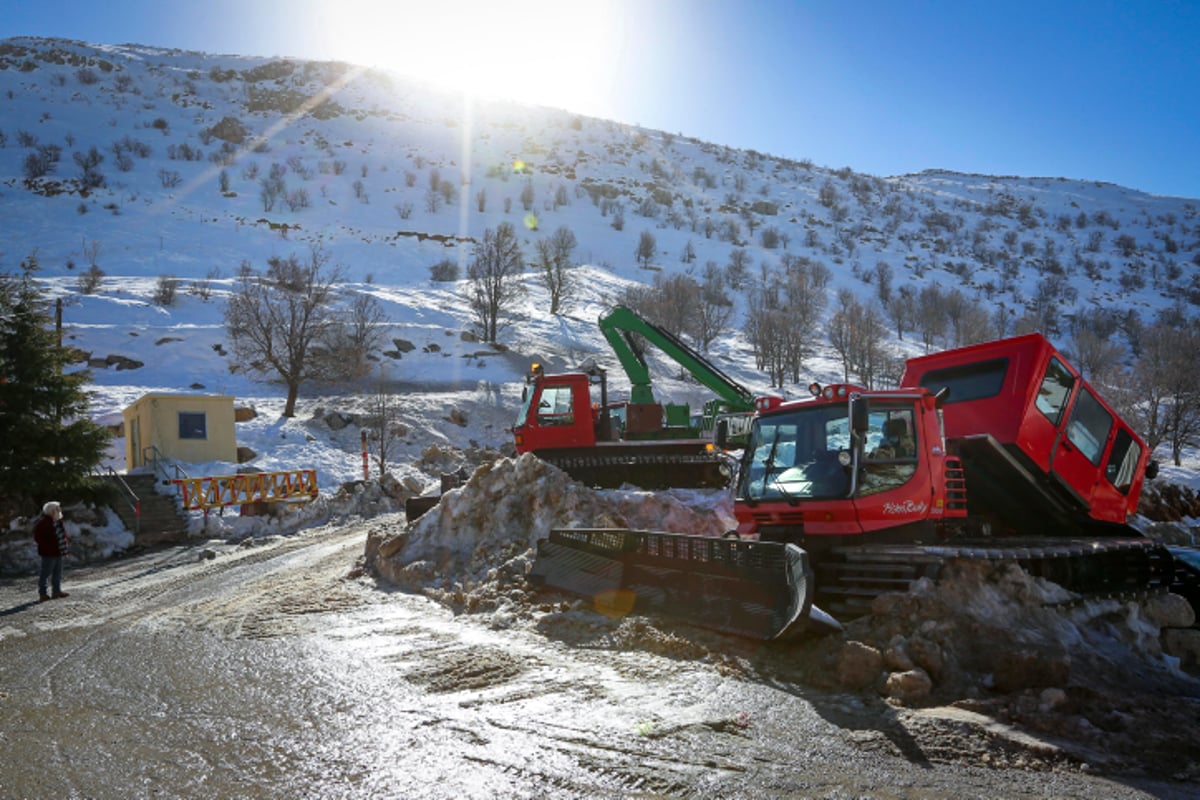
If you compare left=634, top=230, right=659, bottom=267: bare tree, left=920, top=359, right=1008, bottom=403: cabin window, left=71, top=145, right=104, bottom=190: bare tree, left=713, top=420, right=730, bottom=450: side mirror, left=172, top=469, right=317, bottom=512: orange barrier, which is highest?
left=71, top=145, right=104, bottom=190: bare tree

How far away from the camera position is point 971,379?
1076 cm

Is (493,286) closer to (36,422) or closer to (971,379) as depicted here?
(36,422)

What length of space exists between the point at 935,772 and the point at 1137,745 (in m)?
1.47

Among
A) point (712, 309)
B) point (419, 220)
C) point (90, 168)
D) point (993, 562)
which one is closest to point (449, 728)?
point (993, 562)

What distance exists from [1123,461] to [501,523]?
30.2ft

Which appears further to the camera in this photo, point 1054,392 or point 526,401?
point 526,401

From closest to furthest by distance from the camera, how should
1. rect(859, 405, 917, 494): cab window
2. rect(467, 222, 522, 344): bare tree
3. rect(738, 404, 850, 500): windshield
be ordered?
rect(859, 405, 917, 494): cab window, rect(738, 404, 850, 500): windshield, rect(467, 222, 522, 344): bare tree

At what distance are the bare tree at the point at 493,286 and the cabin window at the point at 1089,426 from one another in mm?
37520

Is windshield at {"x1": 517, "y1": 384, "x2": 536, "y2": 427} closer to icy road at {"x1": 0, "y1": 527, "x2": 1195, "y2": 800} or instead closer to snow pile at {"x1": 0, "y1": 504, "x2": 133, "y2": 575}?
icy road at {"x1": 0, "y1": 527, "x2": 1195, "y2": 800}

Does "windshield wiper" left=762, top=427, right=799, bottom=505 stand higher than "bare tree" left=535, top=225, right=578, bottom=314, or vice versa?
"bare tree" left=535, top=225, right=578, bottom=314

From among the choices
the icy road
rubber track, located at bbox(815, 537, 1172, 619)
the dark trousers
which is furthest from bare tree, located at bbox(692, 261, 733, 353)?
the icy road

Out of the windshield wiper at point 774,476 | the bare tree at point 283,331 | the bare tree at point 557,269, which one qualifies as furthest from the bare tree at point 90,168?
the windshield wiper at point 774,476

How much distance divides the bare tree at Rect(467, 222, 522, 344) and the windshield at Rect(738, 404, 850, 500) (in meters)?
38.1

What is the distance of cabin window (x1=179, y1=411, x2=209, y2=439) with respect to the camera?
25.4 meters
